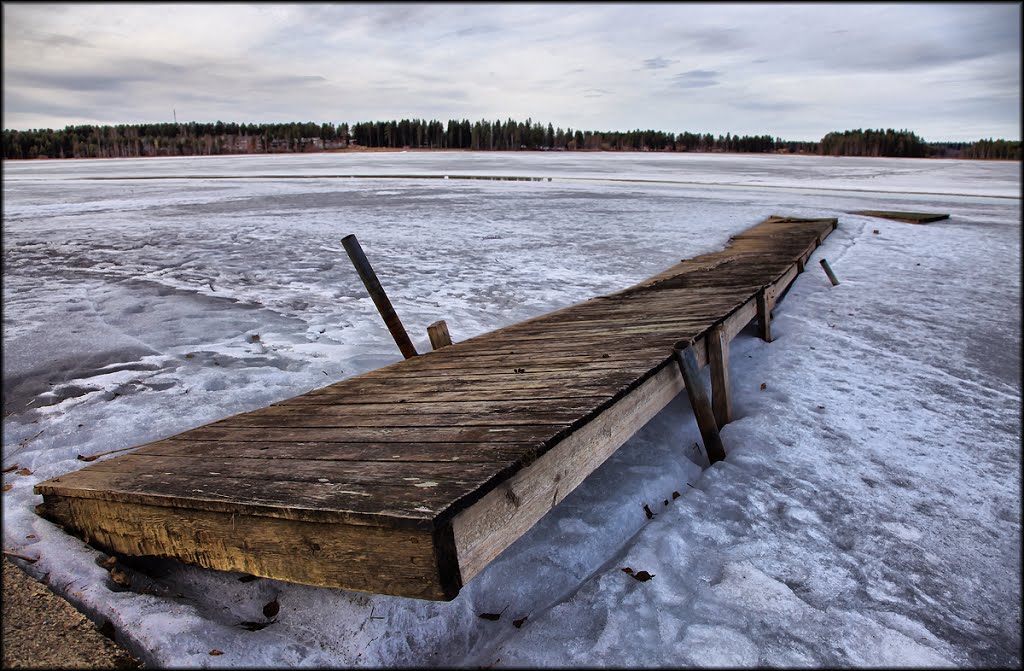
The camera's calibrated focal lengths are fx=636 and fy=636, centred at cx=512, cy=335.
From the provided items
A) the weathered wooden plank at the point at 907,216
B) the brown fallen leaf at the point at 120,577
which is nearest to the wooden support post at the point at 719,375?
the brown fallen leaf at the point at 120,577

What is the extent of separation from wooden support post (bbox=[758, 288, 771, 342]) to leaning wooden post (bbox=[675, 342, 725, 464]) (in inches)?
89.4

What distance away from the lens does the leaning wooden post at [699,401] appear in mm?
3562

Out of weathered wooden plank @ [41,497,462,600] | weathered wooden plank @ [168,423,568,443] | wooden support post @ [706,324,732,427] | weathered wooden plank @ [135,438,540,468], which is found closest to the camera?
weathered wooden plank @ [41,497,462,600]

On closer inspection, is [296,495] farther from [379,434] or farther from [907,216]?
[907,216]

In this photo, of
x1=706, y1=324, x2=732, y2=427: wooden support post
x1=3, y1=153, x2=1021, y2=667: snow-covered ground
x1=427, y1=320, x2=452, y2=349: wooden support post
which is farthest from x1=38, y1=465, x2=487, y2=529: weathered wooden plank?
x1=706, y1=324, x2=732, y2=427: wooden support post

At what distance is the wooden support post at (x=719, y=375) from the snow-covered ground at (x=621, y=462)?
111 millimetres

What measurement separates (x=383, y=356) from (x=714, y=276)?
11.8 ft

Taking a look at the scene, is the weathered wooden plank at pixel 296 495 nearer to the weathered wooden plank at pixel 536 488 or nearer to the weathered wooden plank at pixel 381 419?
the weathered wooden plank at pixel 536 488

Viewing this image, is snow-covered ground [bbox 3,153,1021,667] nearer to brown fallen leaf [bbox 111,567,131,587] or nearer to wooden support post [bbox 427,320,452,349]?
brown fallen leaf [bbox 111,567,131,587]

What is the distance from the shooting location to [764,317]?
18.9 ft

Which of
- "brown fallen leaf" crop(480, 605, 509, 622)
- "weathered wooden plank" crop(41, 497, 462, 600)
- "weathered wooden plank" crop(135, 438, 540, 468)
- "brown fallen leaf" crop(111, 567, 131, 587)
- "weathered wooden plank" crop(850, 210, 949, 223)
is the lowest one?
"brown fallen leaf" crop(480, 605, 509, 622)

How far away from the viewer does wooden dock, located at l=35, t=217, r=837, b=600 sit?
1.90 metres

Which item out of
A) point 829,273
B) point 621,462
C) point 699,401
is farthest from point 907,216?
point 621,462

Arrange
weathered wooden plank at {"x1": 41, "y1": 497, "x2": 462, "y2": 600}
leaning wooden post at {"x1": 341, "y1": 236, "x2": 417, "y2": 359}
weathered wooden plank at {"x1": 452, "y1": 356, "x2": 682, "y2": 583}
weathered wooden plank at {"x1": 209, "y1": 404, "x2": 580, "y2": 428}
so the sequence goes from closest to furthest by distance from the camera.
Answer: weathered wooden plank at {"x1": 41, "y1": 497, "x2": 462, "y2": 600}
weathered wooden plank at {"x1": 452, "y1": 356, "x2": 682, "y2": 583}
weathered wooden plank at {"x1": 209, "y1": 404, "x2": 580, "y2": 428}
leaning wooden post at {"x1": 341, "y1": 236, "x2": 417, "y2": 359}
